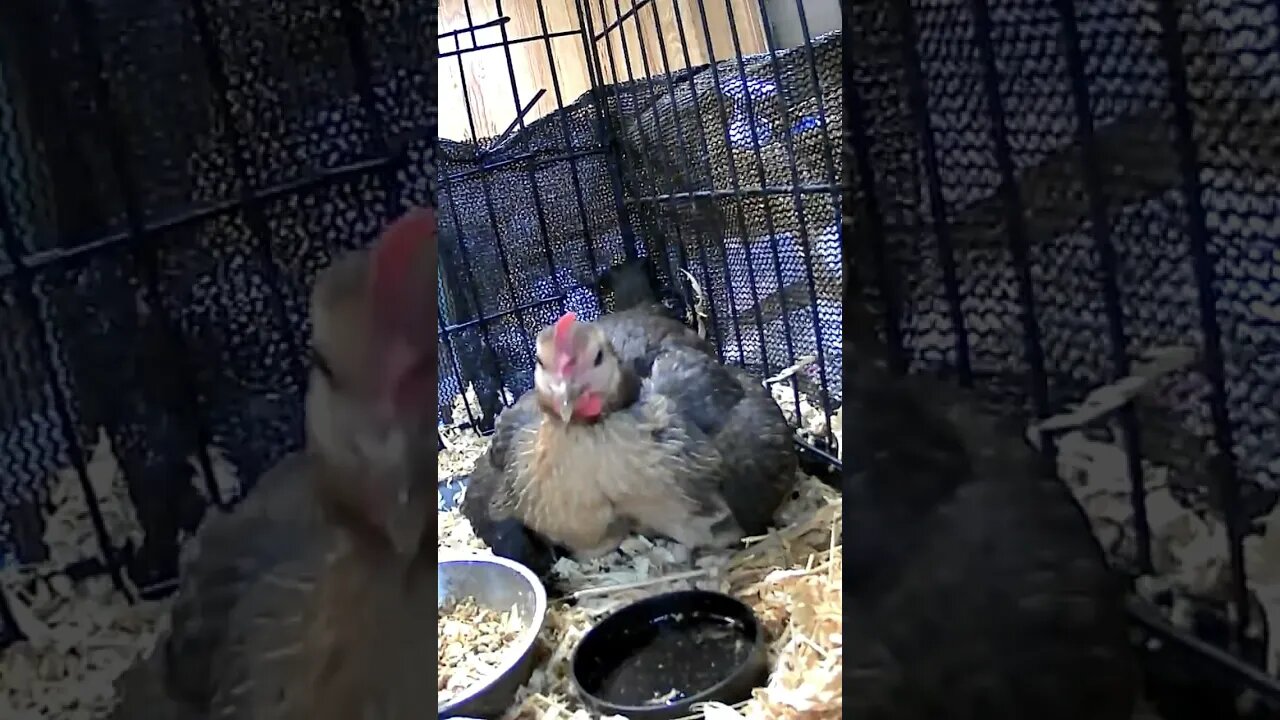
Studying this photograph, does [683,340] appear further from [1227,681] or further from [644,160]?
[1227,681]

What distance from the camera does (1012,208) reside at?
0.39 metres

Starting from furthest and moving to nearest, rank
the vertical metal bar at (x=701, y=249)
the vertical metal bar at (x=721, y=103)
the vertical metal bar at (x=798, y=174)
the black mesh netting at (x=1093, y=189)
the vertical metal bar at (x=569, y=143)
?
the vertical metal bar at (x=569, y=143), the vertical metal bar at (x=701, y=249), the vertical metal bar at (x=721, y=103), the vertical metal bar at (x=798, y=174), the black mesh netting at (x=1093, y=189)

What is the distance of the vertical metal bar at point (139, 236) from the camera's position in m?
0.39

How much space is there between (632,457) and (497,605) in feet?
0.73

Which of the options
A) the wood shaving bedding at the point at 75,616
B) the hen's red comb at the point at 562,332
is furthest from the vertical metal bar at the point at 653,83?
the wood shaving bedding at the point at 75,616

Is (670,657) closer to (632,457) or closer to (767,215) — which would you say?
(632,457)

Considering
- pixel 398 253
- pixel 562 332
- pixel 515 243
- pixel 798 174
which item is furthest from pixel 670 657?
pixel 515 243

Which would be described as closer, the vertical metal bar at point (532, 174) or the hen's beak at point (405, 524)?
the hen's beak at point (405, 524)

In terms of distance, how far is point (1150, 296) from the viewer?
36 cm

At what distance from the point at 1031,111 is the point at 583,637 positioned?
69 cm

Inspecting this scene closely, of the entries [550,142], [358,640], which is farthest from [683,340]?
[358,640]

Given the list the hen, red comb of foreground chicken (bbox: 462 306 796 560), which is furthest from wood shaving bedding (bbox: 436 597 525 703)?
the hen

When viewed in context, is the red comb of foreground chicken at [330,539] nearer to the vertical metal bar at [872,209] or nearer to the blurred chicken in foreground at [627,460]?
the vertical metal bar at [872,209]

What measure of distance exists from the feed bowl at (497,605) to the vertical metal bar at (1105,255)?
1.98ft
